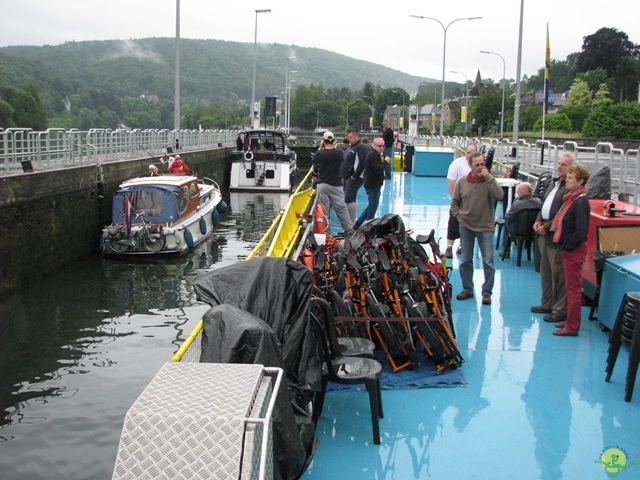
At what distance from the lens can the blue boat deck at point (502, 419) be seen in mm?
4461

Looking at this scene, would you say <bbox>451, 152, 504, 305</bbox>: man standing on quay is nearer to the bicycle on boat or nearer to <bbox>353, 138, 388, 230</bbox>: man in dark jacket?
<bbox>353, 138, 388, 230</bbox>: man in dark jacket

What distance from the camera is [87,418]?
743 cm

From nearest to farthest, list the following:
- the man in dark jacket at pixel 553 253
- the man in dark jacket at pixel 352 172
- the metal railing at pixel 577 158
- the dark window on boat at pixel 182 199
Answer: the man in dark jacket at pixel 553 253 → the metal railing at pixel 577 158 → the man in dark jacket at pixel 352 172 → the dark window on boat at pixel 182 199

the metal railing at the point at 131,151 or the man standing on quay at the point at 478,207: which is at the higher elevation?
the metal railing at the point at 131,151

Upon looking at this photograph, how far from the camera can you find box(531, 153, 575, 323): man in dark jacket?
7.32 meters

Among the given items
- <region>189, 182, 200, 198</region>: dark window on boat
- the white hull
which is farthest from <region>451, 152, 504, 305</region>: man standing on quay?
the white hull

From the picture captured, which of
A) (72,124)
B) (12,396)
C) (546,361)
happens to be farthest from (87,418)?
(72,124)

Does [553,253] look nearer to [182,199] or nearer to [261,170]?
[182,199]

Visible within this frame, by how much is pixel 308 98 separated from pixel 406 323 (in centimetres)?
18650

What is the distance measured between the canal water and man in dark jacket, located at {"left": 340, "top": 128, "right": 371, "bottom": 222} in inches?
142

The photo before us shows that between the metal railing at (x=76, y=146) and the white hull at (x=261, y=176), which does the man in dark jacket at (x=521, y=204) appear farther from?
the white hull at (x=261, y=176)

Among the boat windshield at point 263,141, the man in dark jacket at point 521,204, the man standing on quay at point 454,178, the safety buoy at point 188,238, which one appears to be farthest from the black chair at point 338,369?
the boat windshield at point 263,141

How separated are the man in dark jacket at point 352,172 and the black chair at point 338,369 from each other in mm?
8383

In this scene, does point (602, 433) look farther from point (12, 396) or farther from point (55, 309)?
point (55, 309)
